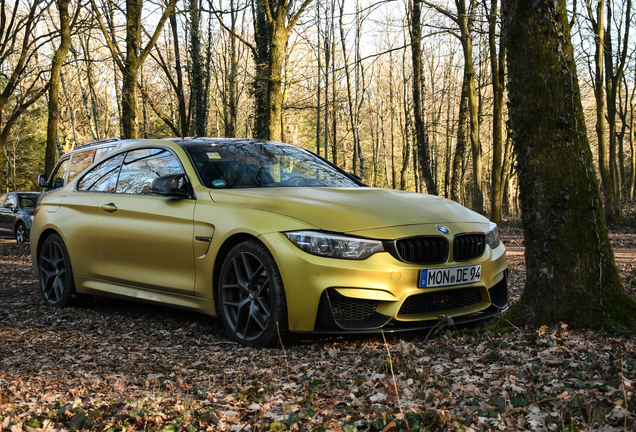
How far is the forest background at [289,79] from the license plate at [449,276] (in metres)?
1.07

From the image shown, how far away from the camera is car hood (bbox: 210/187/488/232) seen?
413 centimetres

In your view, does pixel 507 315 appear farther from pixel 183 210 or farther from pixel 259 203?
pixel 183 210

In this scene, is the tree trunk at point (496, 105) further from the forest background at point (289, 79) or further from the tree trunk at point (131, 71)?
the tree trunk at point (131, 71)


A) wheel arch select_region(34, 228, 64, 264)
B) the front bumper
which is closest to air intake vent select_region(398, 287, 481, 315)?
the front bumper

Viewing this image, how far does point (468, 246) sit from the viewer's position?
441cm

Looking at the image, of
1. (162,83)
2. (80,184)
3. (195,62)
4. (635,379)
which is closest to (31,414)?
(635,379)

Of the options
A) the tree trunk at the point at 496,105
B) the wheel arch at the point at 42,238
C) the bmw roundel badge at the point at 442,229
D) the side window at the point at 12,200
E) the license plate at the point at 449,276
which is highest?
A: the tree trunk at the point at 496,105

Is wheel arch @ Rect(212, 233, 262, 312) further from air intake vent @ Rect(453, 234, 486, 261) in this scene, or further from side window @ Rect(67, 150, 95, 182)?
side window @ Rect(67, 150, 95, 182)

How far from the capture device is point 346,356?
4031 millimetres

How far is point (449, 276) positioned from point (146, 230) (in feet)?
8.90

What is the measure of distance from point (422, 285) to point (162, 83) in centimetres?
3511

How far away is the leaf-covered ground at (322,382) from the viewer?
2781mm

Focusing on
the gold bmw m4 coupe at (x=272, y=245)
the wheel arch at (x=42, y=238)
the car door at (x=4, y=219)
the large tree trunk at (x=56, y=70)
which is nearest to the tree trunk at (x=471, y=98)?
the large tree trunk at (x=56, y=70)

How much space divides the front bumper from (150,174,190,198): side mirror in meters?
1.16
